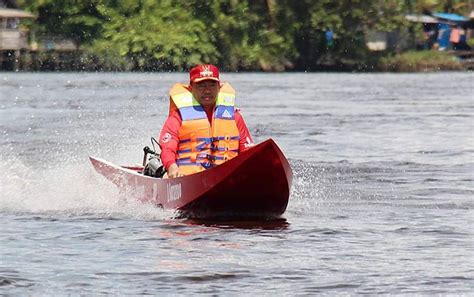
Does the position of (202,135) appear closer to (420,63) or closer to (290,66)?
(420,63)

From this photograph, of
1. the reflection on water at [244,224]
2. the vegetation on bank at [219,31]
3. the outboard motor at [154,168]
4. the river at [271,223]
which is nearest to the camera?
the river at [271,223]

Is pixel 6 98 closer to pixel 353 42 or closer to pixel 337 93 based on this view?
pixel 337 93

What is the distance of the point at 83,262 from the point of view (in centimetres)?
1306

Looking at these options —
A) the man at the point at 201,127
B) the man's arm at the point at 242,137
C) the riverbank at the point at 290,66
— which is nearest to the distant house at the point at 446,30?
the riverbank at the point at 290,66

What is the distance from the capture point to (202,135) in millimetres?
16250

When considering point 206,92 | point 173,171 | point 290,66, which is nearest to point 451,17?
point 290,66

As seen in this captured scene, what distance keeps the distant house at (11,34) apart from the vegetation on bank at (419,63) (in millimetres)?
17976

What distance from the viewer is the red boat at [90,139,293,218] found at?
49.8 feet

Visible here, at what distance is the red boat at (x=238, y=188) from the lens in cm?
1517

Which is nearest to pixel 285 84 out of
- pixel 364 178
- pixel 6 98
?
pixel 6 98

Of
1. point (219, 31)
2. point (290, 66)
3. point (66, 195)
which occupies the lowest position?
point (290, 66)

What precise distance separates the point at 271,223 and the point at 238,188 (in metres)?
0.62

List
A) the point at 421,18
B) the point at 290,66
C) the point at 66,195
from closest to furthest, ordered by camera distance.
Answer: the point at 66,195 → the point at 290,66 → the point at 421,18

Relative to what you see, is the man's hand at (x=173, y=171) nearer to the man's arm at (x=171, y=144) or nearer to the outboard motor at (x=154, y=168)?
the man's arm at (x=171, y=144)
